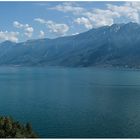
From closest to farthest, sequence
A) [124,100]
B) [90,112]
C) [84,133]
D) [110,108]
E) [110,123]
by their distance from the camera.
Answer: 1. [84,133]
2. [110,123]
3. [90,112]
4. [110,108]
5. [124,100]

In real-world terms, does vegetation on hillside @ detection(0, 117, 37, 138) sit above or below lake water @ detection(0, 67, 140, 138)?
above

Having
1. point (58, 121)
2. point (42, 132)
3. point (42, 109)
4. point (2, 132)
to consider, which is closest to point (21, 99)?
point (42, 109)

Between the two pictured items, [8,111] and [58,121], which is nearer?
[58,121]

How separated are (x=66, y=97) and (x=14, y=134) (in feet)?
258

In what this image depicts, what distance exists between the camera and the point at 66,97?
424 ft

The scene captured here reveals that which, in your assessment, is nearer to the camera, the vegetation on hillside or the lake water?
the vegetation on hillside

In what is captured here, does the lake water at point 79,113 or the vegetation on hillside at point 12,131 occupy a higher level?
the vegetation on hillside at point 12,131

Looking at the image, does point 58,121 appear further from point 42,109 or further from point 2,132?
point 2,132

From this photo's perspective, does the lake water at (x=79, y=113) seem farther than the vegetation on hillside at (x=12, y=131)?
Yes

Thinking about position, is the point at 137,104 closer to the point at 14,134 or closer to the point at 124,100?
the point at 124,100

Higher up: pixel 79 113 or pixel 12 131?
pixel 12 131

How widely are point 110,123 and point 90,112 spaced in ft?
48.0

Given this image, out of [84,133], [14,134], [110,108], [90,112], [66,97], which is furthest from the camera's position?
[66,97]

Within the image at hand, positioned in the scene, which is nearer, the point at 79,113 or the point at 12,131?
the point at 12,131
